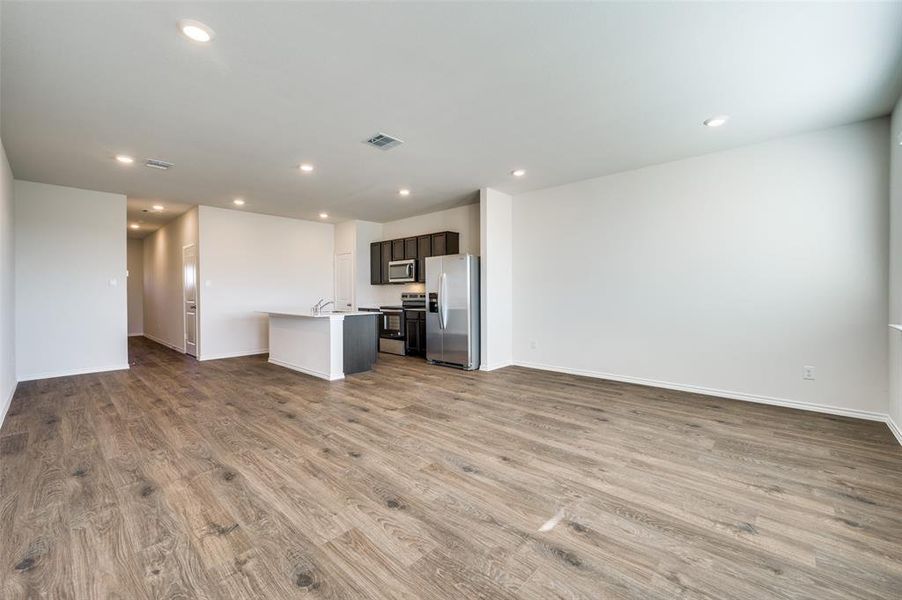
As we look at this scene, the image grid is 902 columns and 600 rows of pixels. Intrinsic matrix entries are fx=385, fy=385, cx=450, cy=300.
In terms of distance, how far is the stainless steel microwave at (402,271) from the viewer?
23.8 ft

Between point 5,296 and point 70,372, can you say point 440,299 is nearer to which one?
point 5,296

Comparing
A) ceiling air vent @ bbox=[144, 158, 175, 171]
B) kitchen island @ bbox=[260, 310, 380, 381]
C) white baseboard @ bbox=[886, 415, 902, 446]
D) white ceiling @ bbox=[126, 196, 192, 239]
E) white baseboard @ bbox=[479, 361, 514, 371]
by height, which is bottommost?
white baseboard @ bbox=[886, 415, 902, 446]

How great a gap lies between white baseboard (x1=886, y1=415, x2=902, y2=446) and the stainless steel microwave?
6.15 m

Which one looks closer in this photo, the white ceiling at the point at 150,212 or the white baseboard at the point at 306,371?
the white baseboard at the point at 306,371

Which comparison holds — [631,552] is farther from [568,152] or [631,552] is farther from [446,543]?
[568,152]

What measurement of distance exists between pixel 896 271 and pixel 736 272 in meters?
1.14

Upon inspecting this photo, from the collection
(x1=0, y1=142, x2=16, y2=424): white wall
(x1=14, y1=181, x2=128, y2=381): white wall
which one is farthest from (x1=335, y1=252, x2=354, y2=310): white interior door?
(x1=0, y1=142, x2=16, y2=424): white wall

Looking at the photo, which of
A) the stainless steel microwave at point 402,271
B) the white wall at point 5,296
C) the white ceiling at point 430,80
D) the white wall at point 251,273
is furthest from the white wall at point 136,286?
the stainless steel microwave at point 402,271

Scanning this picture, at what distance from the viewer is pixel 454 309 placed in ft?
19.5

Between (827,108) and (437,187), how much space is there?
4.11 meters

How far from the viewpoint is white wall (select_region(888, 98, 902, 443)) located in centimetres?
307

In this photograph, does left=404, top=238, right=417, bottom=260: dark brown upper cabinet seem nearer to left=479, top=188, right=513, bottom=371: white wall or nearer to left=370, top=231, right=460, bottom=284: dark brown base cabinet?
left=370, top=231, right=460, bottom=284: dark brown base cabinet

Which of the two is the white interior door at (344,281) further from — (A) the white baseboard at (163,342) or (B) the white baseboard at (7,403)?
(B) the white baseboard at (7,403)

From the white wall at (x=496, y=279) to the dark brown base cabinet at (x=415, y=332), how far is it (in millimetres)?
1497
